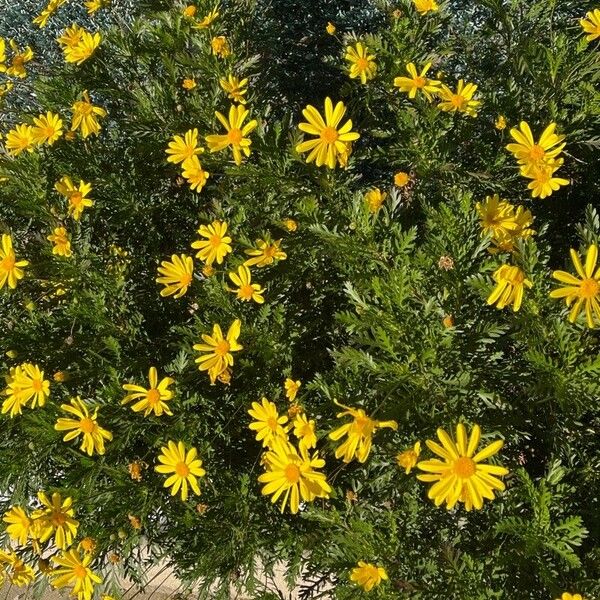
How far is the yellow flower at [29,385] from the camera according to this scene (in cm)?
192

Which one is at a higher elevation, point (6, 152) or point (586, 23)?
point (586, 23)

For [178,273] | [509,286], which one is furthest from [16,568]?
[509,286]

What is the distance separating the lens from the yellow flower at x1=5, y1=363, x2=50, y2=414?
1919 mm

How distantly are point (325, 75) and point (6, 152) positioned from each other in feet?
4.92

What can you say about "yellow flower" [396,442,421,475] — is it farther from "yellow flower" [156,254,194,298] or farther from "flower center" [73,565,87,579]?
"flower center" [73,565,87,579]

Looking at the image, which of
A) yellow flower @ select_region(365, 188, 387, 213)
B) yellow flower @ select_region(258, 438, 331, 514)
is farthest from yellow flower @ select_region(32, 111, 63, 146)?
yellow flower @ select_region(258, 438, 331, 514)

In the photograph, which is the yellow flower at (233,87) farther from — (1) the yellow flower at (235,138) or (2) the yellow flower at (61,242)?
(2) the yellow flower at (61,242)

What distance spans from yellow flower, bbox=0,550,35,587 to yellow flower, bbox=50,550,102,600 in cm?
16

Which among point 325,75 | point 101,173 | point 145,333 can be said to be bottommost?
point 145,333

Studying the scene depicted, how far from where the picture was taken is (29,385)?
6.34ft

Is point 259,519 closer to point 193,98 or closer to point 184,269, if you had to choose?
point 184,269

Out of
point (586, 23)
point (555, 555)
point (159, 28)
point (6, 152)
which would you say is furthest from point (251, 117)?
point (555, 555)

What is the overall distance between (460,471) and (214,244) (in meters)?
0.99

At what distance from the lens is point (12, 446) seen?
2133 millimetres
